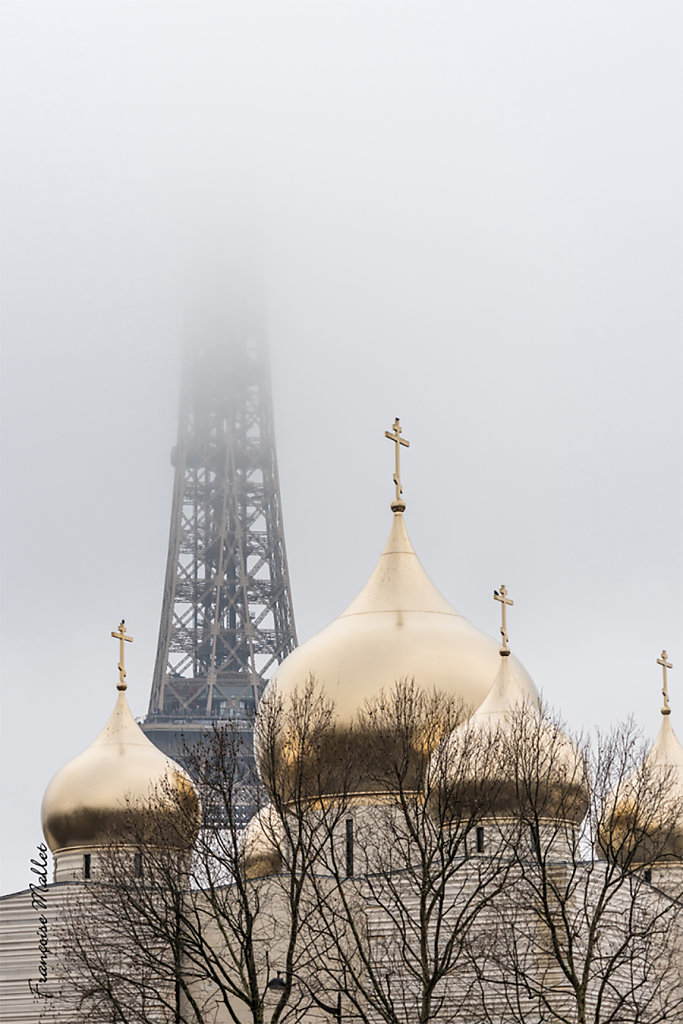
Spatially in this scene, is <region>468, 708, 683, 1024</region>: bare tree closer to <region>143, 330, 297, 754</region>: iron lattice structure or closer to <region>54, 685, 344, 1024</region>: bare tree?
<region>54, 685, 344, 1024</region>: bare tree

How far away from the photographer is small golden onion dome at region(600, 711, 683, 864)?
30.1 m

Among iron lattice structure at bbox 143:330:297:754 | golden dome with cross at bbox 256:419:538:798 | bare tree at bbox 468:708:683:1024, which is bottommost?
bare tree at bbox 468:708:683:1024

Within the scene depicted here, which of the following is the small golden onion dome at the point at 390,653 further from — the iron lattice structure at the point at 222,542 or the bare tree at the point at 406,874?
the iron lattice structure at the point at 222,542

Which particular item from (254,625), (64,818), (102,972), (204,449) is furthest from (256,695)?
(102,972)

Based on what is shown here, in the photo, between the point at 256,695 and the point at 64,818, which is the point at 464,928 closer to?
the point at 64,818

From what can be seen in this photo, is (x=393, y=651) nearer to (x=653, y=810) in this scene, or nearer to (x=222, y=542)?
(x=653, y=810)

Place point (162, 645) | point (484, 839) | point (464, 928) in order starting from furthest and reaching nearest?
point (162, 645) → point (484, 839) → point (464, 928)

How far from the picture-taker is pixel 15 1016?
3606 cm

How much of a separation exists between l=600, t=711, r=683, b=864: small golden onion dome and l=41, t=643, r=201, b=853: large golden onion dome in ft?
22.6

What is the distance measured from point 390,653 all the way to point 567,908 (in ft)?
20.4

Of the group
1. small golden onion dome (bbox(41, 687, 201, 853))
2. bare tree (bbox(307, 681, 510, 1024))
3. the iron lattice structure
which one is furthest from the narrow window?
the iron lattice structure

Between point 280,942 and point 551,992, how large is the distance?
4219 millimetres

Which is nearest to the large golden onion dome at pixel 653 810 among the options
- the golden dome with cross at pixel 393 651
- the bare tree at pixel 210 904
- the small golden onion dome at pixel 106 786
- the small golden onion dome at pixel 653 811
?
the small golden onion dome at pixel 653 811

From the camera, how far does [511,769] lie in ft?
100.0
